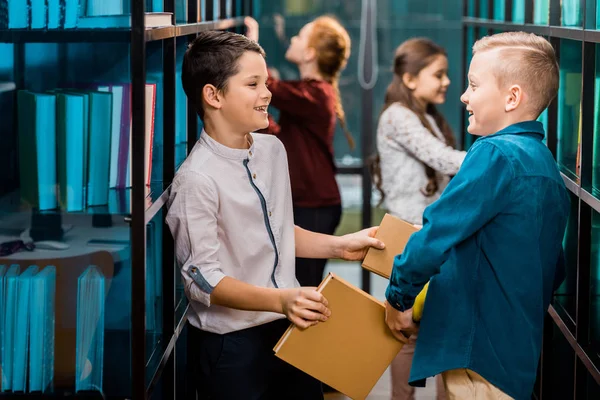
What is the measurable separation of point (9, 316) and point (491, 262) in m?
1.01

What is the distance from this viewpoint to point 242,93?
6.95ft

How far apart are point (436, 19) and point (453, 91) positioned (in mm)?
441

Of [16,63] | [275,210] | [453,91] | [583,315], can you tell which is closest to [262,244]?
[275,210]

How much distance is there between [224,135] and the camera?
84.0 inches

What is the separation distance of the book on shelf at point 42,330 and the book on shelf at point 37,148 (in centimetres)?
15

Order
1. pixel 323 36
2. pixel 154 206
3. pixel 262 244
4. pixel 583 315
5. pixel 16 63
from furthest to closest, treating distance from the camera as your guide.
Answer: pixel 323 36
pixel 583 315
pixel 262 244
pixel 154 206
pixel 16 63

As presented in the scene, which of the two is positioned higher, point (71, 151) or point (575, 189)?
point (71, 151)

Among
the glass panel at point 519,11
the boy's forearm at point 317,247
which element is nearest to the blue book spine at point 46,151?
the boy's forearm at point 317,247

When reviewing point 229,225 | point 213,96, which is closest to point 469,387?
point 229,225

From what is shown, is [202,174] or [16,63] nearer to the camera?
[16,63]

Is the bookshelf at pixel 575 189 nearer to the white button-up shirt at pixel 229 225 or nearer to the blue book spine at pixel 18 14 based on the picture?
the white button-up shirt at pixel 229 225

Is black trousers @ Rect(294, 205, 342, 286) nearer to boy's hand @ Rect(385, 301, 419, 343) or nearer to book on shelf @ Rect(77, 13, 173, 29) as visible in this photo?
boy's hand @ Rect(385, 301, 419, 343)

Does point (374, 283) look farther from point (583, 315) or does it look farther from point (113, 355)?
point (113, 355)

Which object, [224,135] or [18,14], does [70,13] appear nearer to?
[18,14]
